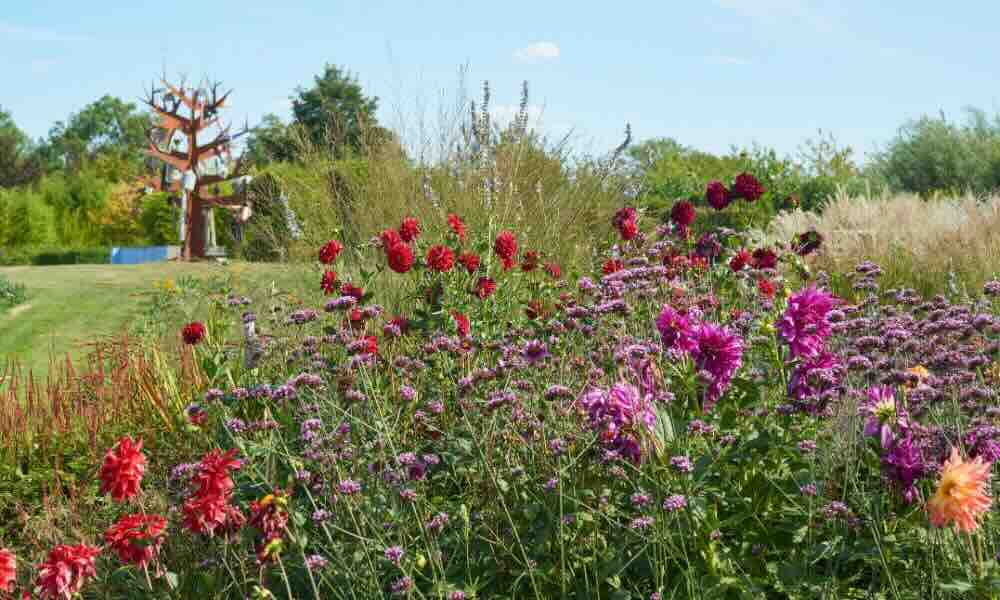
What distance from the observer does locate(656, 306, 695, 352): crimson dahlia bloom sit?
3.10m

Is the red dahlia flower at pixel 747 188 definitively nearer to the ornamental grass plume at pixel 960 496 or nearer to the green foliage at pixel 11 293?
the ornamental grass plume at pixel 960 496

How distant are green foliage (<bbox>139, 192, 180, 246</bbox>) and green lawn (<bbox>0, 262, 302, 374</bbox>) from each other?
7232mm

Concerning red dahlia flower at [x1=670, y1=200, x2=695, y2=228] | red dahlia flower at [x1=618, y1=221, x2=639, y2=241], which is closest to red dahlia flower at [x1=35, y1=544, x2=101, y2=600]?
red dahlia flower at [x1=618, y1=221, x2=639, y2=241]

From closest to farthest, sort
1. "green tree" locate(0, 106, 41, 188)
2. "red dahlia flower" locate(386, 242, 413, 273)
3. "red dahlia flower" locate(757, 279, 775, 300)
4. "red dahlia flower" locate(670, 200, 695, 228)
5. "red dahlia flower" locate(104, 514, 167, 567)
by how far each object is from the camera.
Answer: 1. "red dahlia flower" locate(104, 514, 167, 567)
2. "red dahlia flower" locate(757, 279, 775, 300)
3. "red dahlia flower" locate(386, 242, 413, 273)
4. "red dahlia flower" locate(670, 200, 695, 228)
5. "green tree" locate(0, 106, 41, 188)

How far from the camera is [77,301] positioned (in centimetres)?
1361

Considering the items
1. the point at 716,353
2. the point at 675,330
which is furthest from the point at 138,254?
the point at 716,353

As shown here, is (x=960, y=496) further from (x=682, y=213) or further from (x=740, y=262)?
(x=682, y=213)

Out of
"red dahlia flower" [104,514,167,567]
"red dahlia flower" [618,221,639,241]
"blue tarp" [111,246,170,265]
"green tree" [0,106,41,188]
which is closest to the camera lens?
"red dahlia flower" [104,514,167,567]

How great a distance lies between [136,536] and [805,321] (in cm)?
217

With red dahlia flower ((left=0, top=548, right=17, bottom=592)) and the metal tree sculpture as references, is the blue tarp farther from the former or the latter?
red dahlia flower ((left=0, top=548, right=17, bottom=592))

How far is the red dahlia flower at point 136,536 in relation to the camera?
9.01 ft

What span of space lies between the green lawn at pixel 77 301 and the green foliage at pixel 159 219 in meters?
7.23

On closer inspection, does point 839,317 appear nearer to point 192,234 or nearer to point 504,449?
point 504,449

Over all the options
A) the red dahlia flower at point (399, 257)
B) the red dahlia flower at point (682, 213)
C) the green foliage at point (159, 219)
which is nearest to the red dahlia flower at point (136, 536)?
the red dahlia flower at point (399, 257)
